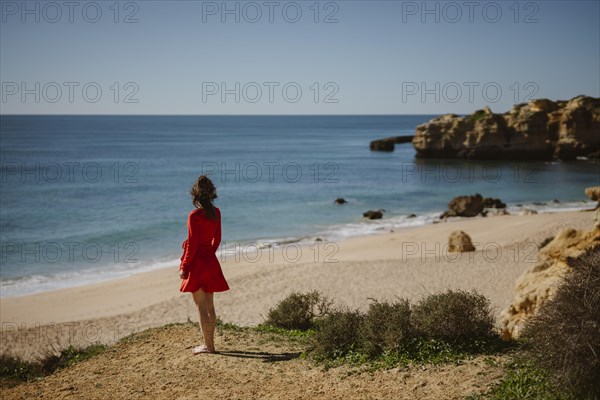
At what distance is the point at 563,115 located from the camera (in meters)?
65.1

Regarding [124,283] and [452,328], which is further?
[124,283]

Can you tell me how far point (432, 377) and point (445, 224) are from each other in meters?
27.5

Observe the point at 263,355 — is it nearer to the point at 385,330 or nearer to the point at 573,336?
the point at 385,330

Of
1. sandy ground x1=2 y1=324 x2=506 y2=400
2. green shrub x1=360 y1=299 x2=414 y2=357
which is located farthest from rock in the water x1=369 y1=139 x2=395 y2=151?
green shrub x1=360 y1=299 x2=414 y2=357

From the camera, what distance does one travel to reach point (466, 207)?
37250 mm

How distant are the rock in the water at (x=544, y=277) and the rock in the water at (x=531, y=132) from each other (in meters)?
59.0

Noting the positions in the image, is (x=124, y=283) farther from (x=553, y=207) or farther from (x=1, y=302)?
(x=553, y=207)

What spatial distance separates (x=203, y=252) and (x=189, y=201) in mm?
37607

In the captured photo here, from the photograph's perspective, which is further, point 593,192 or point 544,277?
point 593,192

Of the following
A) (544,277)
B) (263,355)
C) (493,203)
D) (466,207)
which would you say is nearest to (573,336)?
(263,355)

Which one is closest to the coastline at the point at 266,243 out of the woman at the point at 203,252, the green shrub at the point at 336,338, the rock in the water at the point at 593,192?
the rock in the water at the point at 593,192

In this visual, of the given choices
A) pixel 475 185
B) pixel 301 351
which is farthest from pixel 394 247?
pixel 475 185

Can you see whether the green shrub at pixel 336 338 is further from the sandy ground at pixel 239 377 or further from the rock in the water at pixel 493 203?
the rock in the water at pixel 493 203

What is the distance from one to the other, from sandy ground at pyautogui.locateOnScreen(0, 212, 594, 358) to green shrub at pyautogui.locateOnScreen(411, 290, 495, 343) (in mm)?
7627
